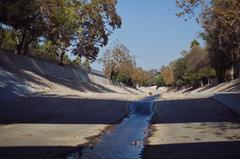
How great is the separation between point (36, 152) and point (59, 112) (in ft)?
49.0

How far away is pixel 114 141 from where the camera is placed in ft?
57.4

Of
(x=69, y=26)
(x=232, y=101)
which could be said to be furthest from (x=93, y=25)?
(x=232, y=101)

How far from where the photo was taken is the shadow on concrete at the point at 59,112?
2481cm

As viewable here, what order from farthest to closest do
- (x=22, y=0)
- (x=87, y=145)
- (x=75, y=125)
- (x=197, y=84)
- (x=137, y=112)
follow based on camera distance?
(x=197, y=84)
(x=22, y=0)
(x=137, y=112)
(x=75, y=125)
(x=87, y=145)

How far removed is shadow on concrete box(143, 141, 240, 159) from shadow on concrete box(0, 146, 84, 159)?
2.20m

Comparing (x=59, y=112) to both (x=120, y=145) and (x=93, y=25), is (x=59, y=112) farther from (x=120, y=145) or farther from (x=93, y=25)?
(x=93, y=25)

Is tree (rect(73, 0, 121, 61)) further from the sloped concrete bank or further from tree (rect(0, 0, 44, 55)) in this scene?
the sloped concrete bank

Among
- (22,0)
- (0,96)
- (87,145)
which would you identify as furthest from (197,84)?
(87,145)

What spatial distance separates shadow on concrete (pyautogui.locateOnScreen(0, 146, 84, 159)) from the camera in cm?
1338

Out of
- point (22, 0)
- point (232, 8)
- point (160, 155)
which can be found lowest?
point (160, 155)

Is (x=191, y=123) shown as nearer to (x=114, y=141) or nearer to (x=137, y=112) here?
(x=114, y=141)

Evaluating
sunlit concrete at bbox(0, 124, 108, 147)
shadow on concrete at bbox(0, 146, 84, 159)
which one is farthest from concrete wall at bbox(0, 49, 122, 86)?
shadow on concrete at bbox(0, 146, 84, 159)

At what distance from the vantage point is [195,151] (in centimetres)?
1430

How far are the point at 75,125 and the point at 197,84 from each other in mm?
112367
